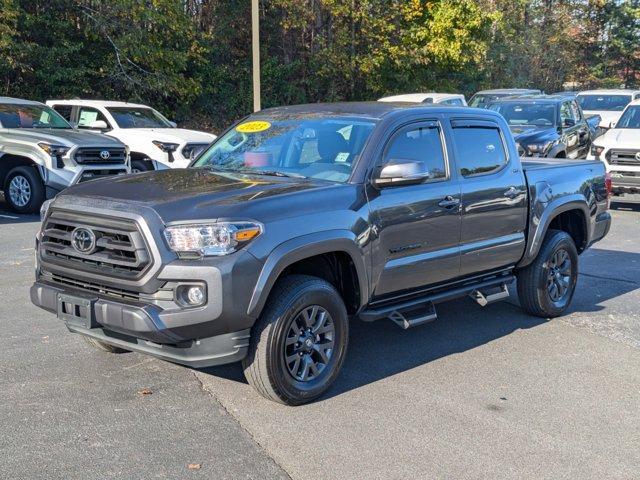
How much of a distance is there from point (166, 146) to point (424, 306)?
934 cm

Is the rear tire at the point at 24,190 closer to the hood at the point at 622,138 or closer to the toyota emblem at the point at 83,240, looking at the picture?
the toyota emblem at the point at 83,240

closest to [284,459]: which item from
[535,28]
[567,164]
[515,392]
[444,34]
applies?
[515,392]

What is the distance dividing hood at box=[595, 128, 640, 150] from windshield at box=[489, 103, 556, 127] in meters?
1.10

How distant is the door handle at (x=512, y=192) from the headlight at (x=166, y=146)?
8748 millimetres

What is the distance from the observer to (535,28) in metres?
41.2

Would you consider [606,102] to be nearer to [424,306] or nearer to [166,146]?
[166,146]

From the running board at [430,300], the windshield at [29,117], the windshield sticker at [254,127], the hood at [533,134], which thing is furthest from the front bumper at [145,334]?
the hood at [533,134]

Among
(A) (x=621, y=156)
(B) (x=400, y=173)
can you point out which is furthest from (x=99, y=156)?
(A) (x=621, y=156)

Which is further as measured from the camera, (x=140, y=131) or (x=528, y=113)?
(x=528, y=113)

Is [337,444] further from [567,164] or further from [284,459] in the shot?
[567,164]

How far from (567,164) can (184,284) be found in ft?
14.5

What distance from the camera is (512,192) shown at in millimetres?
6328

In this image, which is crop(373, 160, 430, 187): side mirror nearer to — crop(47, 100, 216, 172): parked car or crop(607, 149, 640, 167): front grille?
crop(47, 100, 216, 172): parked car

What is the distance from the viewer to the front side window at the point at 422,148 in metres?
5.47
